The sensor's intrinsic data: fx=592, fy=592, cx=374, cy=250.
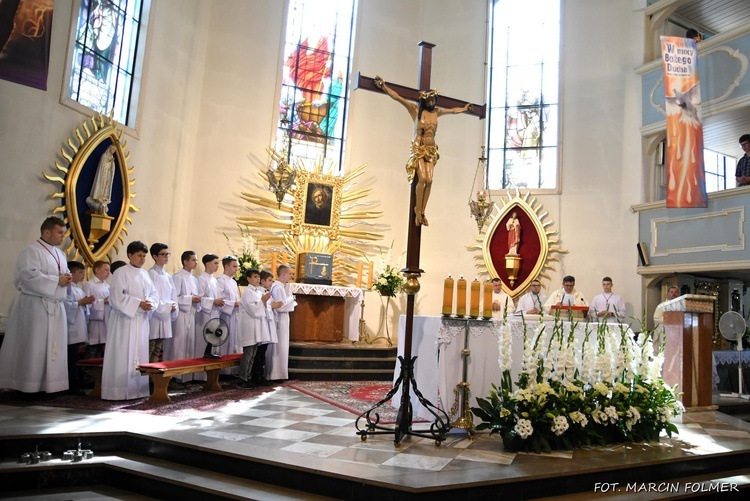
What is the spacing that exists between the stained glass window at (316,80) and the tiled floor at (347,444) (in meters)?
7.59

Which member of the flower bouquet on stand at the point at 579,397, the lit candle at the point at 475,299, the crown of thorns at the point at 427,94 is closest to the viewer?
the flower bouquet on stand at the point at 579,397

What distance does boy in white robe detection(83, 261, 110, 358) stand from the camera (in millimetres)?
7031

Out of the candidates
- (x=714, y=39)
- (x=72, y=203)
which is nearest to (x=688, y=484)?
(x=72, y=203)

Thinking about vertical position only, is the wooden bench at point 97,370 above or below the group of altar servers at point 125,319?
below

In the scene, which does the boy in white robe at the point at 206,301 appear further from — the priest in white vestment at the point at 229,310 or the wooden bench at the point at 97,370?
the wooden bench at the point at 97,370

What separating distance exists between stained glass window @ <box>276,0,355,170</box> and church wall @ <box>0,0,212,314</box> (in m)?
1.99

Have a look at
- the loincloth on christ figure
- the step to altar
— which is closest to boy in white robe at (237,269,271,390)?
the step to altar

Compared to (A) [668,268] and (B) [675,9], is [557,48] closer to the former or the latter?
(B) [675,9]

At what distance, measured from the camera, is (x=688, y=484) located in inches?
165

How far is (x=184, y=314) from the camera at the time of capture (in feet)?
25.4

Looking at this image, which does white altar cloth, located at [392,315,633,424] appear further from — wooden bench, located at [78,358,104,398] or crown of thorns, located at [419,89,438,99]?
wooden bench, located at [78,358,104,398]

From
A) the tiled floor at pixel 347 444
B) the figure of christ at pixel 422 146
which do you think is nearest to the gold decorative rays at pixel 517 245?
the tiled floor at pixel 347 444

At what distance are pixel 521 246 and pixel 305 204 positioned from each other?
4337 mm

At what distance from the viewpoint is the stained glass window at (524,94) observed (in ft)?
39.9
